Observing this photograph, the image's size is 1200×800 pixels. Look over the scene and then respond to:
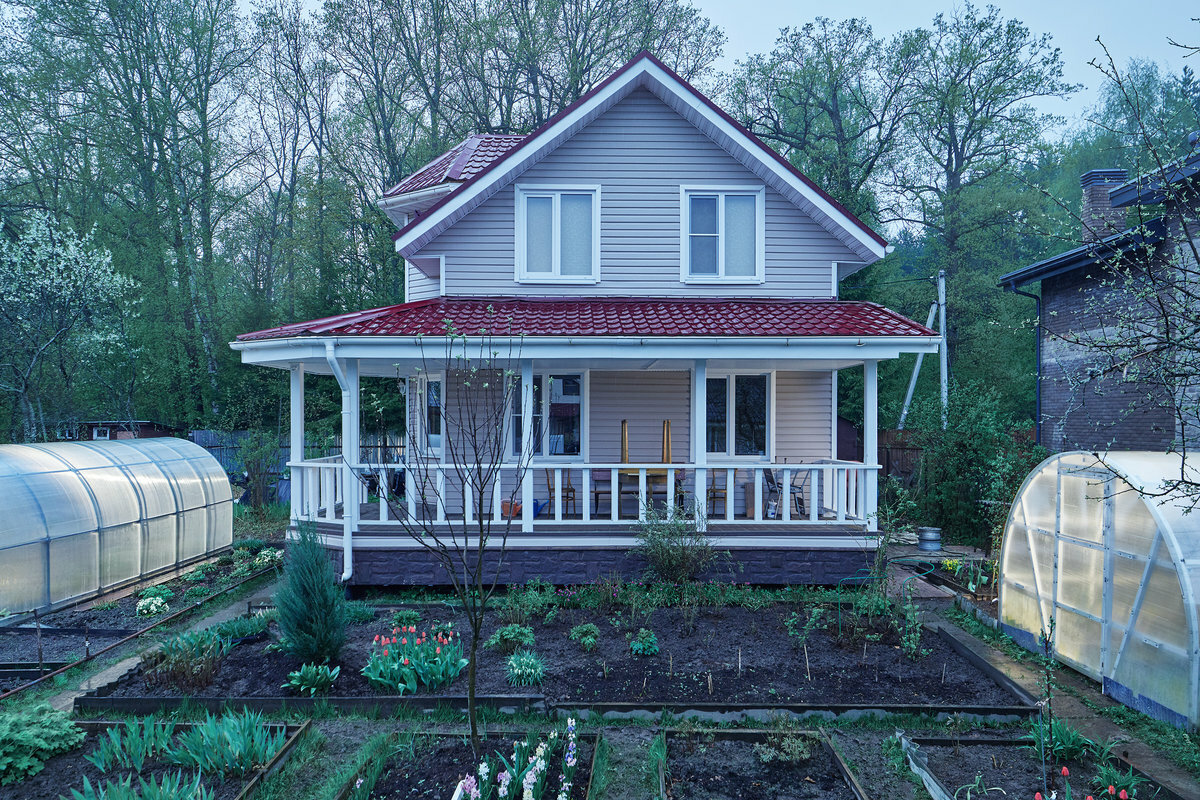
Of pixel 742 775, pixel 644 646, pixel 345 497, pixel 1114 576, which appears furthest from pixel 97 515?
pixel 1114 576

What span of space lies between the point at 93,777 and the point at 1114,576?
8659mm

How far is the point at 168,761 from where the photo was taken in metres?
5.11

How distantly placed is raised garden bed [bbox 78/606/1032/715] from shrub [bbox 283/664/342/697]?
10 centimetres

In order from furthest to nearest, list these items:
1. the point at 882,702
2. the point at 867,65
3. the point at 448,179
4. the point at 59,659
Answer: the point at 867,65
the point at 448,179
the point at 59,659
the point at 882,702

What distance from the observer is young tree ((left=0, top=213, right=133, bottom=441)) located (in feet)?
56.0

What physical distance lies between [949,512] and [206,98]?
26796mm

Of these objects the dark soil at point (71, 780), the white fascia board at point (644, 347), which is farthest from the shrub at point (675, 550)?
the dark soil at point (71, 780)

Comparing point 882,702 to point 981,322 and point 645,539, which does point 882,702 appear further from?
point 981,322

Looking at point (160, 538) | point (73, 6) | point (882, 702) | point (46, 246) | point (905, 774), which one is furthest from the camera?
point (73, 6)

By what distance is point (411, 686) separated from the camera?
6281 millimetres

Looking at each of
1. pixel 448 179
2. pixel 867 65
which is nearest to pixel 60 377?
pixel 448 179

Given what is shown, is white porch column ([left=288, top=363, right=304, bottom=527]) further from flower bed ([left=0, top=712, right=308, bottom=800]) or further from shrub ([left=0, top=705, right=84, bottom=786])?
flower bed ([left=0, top=712, right=308, bottom=800])

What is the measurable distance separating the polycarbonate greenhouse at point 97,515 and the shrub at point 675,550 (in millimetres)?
7566

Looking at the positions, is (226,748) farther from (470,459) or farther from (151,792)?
(470,459)
